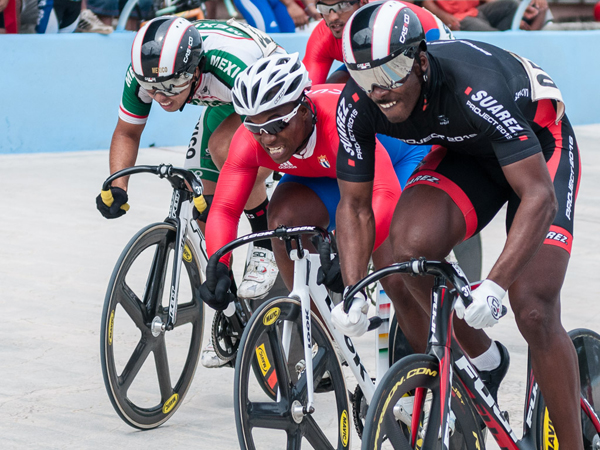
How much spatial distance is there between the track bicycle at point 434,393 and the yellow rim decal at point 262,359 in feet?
1.84

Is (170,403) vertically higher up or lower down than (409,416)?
lower down

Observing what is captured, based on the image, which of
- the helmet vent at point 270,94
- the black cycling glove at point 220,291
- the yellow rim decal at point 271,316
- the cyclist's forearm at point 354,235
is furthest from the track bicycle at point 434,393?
the helmet vent at point 270,94

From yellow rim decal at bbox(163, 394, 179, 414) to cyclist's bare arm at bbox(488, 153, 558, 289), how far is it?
6.26 ft

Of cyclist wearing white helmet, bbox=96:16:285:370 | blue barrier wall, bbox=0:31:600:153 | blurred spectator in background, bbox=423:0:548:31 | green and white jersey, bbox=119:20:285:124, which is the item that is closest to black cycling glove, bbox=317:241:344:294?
cyclist wearing white helmet, bbox=96:16:285:370

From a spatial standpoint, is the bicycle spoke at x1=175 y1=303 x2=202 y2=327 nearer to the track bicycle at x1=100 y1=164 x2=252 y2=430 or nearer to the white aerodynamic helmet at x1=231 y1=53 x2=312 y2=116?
the track bicycle at x1=100 y1=164 x2=252 y2=430

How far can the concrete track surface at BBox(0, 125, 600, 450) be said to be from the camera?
402 cm

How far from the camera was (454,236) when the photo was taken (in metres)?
3.23

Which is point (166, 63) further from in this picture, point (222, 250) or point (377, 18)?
point (377, 18)

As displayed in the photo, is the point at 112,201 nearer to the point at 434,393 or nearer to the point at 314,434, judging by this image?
the point at 314,434

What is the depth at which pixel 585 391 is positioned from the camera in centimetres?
344

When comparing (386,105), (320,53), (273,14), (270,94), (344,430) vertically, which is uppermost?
(386,105)

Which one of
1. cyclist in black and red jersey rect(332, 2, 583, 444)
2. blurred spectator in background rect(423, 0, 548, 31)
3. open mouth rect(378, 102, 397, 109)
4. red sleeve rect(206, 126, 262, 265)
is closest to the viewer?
cyclist in black and red jersey rect(332, 2, 583, 444)

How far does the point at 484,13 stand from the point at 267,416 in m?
9.88

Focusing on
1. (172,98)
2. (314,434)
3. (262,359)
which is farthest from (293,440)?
(172,98)
